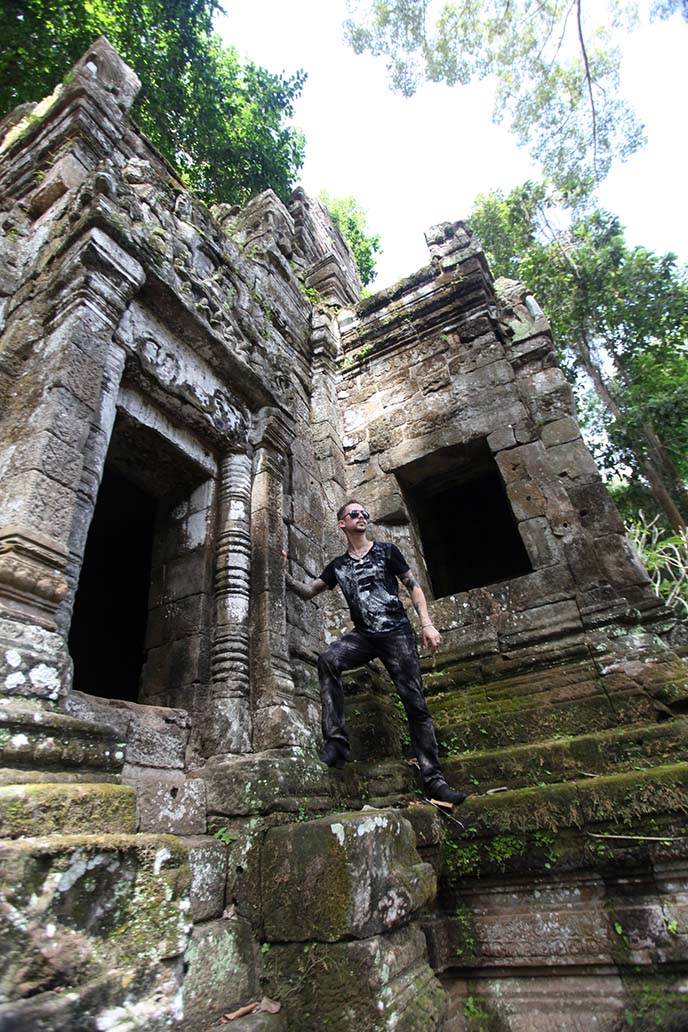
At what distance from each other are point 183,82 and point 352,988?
1684cm

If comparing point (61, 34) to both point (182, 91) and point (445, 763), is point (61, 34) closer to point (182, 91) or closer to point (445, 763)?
point (182, 91)

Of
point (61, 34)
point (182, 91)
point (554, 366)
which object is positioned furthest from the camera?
point (182, 91)

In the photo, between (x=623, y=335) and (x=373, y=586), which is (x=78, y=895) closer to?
(x=373, y=586)

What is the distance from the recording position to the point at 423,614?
12.4ft

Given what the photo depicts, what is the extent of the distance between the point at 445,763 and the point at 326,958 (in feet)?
6.15

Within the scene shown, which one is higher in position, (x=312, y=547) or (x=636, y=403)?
(x=636, y=403)

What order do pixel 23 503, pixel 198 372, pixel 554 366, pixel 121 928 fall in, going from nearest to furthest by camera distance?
pixel 121 928 → pixel 23 503 → pixel 198 372 → pixel 554 366

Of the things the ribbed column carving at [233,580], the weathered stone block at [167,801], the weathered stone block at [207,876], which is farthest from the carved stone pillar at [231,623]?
the weathered stone block at [207,876]

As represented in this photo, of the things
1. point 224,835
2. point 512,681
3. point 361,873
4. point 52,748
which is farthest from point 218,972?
point 512,681

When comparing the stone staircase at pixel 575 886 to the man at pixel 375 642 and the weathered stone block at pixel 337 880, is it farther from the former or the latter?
the weathered stone block at pixel 337 880

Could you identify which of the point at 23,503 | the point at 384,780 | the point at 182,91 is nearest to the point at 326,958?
the point at 384,780

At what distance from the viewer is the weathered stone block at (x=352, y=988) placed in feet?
6.81

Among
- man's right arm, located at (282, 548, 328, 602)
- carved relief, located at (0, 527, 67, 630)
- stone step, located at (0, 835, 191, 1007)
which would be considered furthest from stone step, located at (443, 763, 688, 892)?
carved relief, located at (0, 527, 67, 630)

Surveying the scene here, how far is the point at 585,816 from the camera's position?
3084 mm
